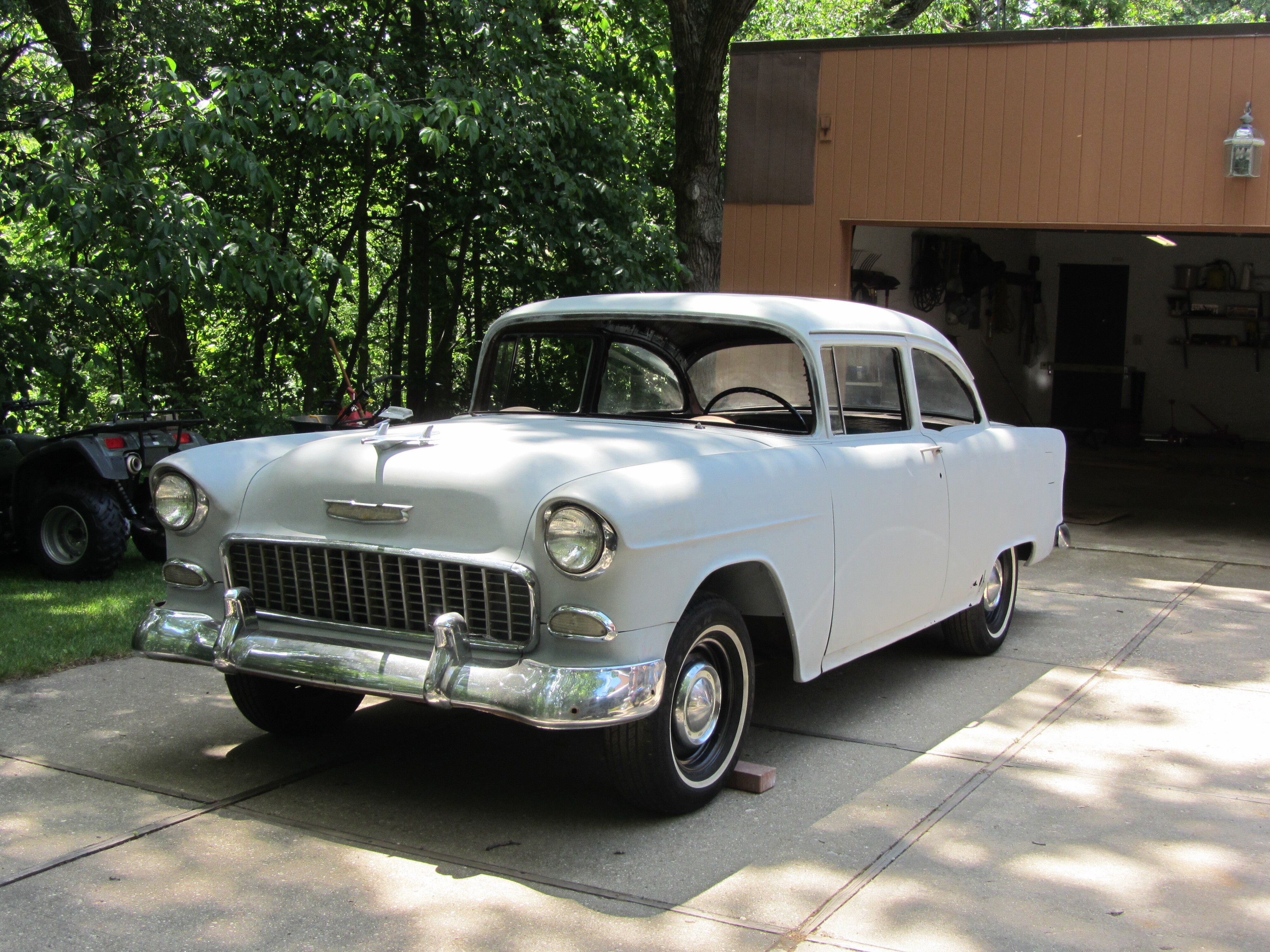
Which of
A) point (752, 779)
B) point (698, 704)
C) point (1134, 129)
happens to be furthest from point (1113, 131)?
point (698, 704)

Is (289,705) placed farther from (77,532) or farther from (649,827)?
(77,532)

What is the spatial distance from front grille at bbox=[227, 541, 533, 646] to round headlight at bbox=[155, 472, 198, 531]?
0.21m

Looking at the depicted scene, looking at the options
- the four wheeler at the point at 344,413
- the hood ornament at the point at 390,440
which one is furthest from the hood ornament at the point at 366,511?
A: the four wheeler at the point at 344,413

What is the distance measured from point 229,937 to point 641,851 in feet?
3.92

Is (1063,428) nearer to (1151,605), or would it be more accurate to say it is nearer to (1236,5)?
(1151,605)

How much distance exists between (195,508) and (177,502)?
80 mm

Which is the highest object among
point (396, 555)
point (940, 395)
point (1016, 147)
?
point (1016, 147)

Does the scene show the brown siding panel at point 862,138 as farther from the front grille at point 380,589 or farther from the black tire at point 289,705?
the front grille at point 380,589

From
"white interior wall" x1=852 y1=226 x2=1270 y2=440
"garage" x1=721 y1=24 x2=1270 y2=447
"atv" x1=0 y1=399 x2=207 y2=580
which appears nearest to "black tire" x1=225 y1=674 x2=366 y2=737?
"atv" x1=0 y1=399 x2=207 y2=580

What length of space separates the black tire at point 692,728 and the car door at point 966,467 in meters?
1.62

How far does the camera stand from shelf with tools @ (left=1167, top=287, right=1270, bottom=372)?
58.9 ft

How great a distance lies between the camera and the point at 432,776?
430 centimetres

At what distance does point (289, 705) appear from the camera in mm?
4566

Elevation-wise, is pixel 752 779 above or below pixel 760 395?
below
